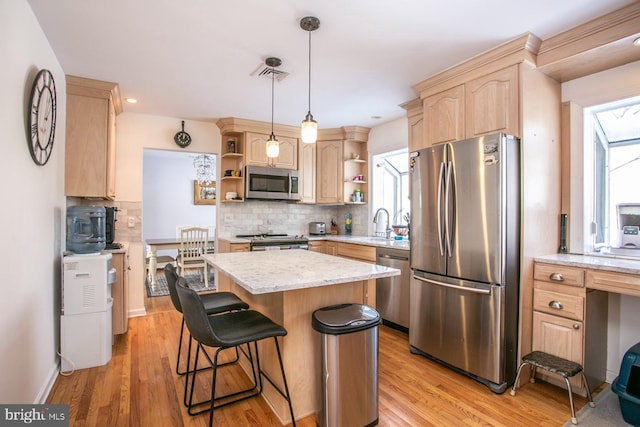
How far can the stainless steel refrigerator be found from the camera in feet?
7.37

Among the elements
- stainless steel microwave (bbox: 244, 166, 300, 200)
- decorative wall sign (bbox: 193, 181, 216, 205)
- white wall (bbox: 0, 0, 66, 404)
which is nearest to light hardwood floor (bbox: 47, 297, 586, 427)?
white wall (bbox: 0, 0, 66, 404)

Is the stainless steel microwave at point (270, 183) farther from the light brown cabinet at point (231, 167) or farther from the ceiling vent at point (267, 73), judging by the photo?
the ceiling vent at point (267, 73)

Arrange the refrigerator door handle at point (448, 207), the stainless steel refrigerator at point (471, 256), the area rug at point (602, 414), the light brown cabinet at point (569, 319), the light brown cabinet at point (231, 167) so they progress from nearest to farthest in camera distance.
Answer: the area rug at point (602, 414) → the light brown cabinet at point (569, 319) → the stainless steel refrigerator at point (471, 256) → the refrigerator door handle at point (448, 207) → the light brown cabinet at point (231, 167)

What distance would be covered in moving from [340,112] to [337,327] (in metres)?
2.98

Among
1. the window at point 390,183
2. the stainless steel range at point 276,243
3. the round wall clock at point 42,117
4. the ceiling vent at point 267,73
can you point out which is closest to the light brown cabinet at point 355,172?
the window at point 390,183

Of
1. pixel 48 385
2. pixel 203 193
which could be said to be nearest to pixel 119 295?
pixel 48 385

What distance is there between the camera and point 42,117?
7.02ft

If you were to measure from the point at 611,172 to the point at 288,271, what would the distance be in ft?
8.70

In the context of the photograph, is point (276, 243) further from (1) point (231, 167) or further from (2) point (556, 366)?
(2) point (556, 366)

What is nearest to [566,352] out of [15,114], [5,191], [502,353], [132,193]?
[502,353]

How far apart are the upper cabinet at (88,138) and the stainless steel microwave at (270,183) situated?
5.40 feet

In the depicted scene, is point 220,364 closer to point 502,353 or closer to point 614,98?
point 502,353

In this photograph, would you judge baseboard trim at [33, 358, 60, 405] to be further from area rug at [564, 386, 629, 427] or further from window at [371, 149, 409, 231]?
window at [371, 149, 409, 231]

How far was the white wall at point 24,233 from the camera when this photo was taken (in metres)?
1.63
